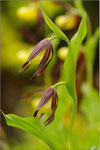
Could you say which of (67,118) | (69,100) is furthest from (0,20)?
(69,100)

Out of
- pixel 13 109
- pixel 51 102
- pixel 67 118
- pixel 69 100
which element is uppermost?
pixel 51 102

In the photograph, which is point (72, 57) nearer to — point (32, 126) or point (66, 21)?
point (32, 126)

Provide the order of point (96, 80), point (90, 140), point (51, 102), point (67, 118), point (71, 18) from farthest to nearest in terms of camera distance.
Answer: point (96, 80) < point (67, 118) < point (71, 18) < point (90, 140) < point (51, 102)

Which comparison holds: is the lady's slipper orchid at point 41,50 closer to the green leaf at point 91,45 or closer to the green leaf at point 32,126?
the green leaf at point 32,126

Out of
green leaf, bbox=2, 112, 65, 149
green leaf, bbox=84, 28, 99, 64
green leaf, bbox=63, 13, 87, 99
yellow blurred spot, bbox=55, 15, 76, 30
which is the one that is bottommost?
green leaf, bbox=84, 28, 99, 64

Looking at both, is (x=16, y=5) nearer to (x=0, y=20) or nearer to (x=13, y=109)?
(x=0, y=20)

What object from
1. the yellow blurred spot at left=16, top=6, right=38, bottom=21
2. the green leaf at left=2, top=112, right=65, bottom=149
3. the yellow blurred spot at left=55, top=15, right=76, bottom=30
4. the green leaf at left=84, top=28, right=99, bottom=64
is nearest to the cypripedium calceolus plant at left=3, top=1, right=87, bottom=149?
the green leaf at left=2, top=112, right=65, bottom=149

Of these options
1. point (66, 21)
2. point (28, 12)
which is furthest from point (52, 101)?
point (28, 12)

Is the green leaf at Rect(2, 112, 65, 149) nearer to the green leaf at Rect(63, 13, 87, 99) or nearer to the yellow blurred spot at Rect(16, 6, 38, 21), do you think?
the green leaf at Rect(63, 13, 87, 99)

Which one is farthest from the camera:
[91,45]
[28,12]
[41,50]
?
[28,12]

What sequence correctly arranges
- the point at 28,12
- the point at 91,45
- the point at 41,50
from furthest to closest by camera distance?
the point at 28,12, the point at 91,45, the point at 41,50

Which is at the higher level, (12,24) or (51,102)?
(51,102)
